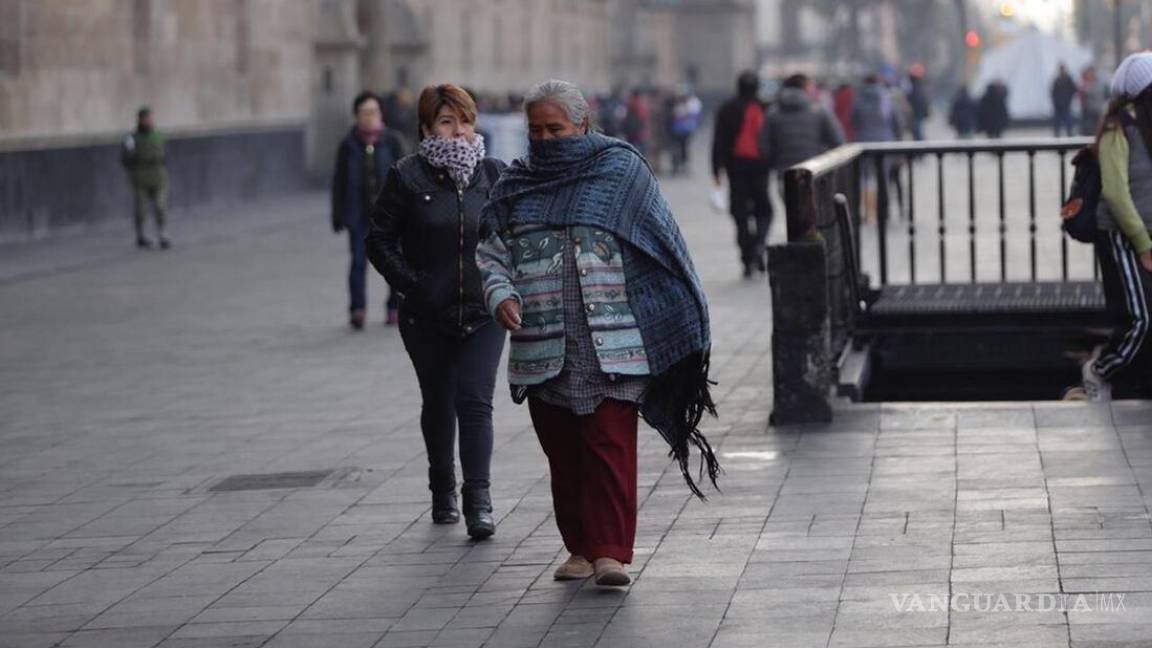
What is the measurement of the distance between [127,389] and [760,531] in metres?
5.91

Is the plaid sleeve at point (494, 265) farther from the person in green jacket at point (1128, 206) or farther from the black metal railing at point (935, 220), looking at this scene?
the person in green jacket at point (1128, 206)

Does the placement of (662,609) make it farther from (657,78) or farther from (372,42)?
(657,78)

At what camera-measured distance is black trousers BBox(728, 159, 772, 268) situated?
19.3m

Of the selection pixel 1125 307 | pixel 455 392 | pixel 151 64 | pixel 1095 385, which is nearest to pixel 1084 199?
pixel 1125 307

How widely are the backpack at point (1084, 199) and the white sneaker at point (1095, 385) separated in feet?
2.52

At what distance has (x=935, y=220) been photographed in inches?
990

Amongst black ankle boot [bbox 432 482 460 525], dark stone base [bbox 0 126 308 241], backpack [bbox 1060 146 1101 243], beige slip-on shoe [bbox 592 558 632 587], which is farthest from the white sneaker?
dark stone base [bbox 0 126 308 241]

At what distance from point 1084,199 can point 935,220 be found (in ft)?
47.1

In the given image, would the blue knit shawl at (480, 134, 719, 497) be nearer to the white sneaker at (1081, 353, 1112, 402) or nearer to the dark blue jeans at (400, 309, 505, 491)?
the dark blue jeans at (400, 309, 505, 491)

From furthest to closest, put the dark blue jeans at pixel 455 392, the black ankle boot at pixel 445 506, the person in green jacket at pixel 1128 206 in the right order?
1. the person in green jacket at pixel 1128 206
2. the black ankle boot at pixel 445 506
3. the dark blue jeans at pixel 455 392

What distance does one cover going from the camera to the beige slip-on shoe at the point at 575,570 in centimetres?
747

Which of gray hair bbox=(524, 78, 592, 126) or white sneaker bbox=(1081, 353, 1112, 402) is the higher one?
gray hair bbox=(524, 78, 592, 126)

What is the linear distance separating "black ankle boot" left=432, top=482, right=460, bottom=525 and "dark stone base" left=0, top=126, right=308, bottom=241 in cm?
1766

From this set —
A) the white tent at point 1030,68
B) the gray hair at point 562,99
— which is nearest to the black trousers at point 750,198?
the gray hair at point 562,99
